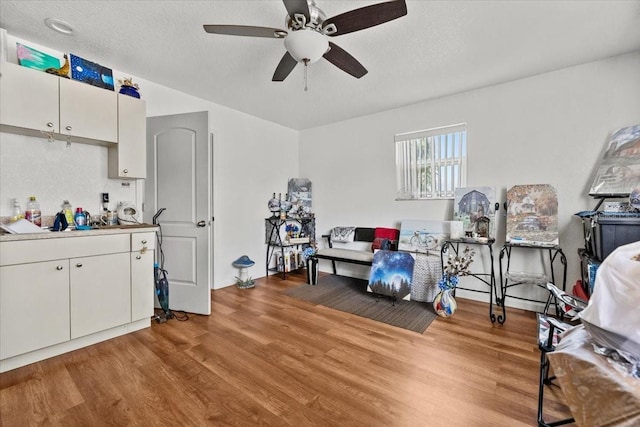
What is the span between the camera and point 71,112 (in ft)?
7.49

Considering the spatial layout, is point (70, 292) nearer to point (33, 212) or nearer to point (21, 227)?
point (21, 227)

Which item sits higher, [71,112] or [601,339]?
[71,112]

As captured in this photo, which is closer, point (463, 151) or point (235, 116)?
point (463, 151)

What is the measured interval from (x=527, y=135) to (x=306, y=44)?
8.97 ft

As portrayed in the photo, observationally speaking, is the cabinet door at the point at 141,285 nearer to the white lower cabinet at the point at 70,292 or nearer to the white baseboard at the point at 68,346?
the white lower cabinet at the point at 70,292

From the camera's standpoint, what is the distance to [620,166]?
8.10 feet

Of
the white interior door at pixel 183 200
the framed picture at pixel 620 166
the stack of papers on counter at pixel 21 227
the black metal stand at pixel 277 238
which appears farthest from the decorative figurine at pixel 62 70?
the framed picture at pixel 620 166

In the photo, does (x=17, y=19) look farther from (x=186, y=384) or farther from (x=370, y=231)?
(x=370, y=231)

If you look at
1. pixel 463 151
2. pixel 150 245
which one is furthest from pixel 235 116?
pixel 463 151

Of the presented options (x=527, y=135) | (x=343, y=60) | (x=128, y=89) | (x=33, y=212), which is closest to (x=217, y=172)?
(x=128, y=89)

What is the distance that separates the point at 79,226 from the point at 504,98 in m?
4.63

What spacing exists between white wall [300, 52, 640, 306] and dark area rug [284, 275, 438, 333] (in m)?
0.95

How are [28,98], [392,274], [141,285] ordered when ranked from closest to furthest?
[28,98], [141,285], [392,274]

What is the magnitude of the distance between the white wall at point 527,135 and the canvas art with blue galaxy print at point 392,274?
0.76m
